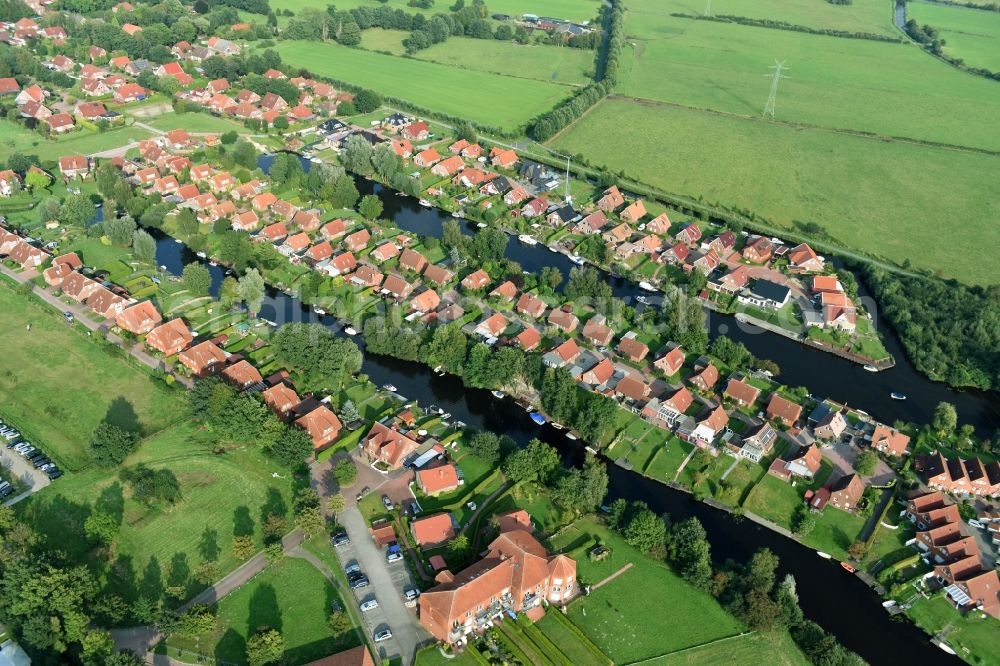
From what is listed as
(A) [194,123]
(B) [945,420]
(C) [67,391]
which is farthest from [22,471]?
(A) [194,123]

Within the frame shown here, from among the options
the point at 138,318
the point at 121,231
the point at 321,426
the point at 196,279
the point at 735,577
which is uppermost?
the point at 121,231

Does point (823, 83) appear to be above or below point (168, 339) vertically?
above

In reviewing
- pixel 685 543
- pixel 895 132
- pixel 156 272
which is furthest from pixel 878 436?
pixel 895 132

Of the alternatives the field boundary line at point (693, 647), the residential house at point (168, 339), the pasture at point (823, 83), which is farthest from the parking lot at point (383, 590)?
the pasture at point (823, 83)

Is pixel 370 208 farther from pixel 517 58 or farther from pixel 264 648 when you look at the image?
pixel 517 58

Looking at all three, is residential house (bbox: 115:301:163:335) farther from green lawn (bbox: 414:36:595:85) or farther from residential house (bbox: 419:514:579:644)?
green lawn (bbox: 414:36:595:85)

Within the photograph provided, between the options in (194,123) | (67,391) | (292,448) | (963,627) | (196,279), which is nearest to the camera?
(963,627)

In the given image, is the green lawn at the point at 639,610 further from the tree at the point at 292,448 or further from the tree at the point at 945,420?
the tree at the point at 945,420
